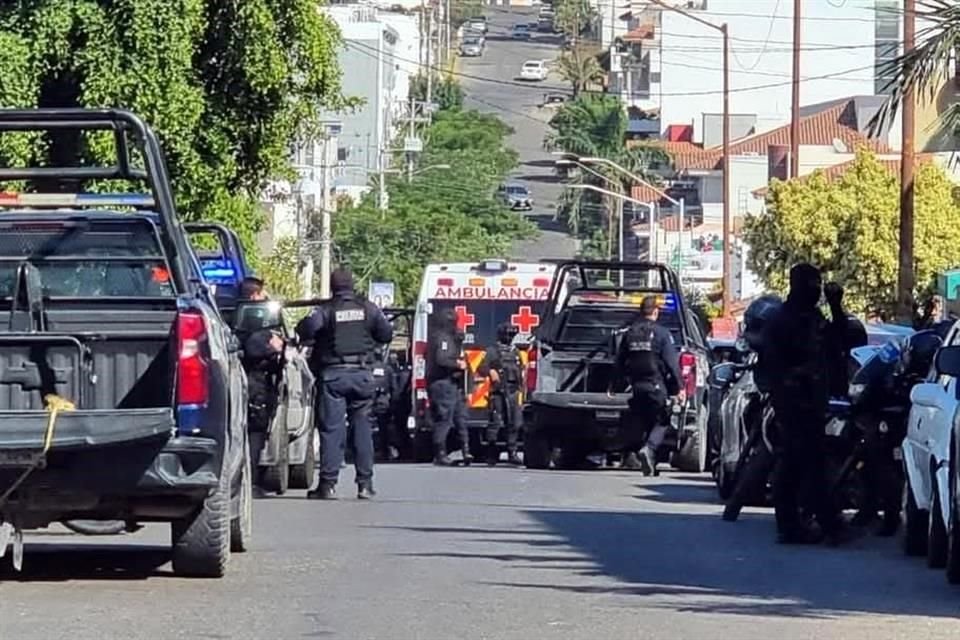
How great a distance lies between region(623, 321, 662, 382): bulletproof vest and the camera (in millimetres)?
23453

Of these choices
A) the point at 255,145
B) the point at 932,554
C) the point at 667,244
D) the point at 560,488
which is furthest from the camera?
the point at 667,244

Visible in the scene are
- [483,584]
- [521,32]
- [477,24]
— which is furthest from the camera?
[521,32]

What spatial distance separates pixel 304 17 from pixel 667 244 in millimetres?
56971

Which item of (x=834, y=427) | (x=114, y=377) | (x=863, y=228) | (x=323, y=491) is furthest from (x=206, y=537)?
(x=863, y=228)

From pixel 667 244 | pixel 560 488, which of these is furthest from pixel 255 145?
Answer: pixel 667 244

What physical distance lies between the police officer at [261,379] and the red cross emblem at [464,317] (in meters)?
10.4

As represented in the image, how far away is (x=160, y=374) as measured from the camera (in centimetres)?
1151

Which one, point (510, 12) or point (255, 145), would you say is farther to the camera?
point (510, 12)

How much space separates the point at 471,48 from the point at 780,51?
2273 inches

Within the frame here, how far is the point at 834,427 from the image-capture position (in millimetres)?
16281

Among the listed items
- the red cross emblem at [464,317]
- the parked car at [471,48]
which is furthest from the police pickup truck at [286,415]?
the parked car at [471,48]

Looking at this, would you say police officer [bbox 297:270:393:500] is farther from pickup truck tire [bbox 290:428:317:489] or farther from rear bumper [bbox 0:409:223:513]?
rear bumper [bbox 0:409:223:513]

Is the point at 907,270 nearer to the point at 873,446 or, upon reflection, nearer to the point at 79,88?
the point at 79,88

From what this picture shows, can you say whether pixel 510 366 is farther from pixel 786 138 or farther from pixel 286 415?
pixel 786 138
